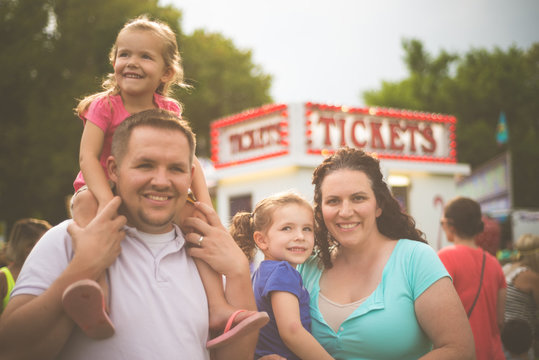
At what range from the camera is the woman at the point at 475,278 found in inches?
173

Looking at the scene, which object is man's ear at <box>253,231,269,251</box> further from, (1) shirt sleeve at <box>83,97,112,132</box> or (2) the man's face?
(1) shirt sleeve at <box>83,97,112,132</box>

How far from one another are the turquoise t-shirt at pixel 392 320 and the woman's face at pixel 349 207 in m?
0.26

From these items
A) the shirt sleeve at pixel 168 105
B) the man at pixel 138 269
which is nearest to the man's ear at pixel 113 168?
the man at pixel 138 269

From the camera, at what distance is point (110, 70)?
977 inches

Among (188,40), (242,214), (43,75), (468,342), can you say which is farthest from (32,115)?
(468,342)

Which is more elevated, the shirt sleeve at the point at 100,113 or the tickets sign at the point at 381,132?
the tickets sign at the point at 381,132

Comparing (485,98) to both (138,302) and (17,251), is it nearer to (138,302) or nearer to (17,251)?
(17,251)

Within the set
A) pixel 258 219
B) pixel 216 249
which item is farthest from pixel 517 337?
pixel 216 249

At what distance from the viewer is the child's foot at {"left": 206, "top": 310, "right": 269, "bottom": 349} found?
219 centimetres

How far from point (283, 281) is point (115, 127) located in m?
1.20

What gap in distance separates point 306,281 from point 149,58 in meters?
1.58

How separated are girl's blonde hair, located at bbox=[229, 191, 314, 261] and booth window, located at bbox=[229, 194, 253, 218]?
10009 mm

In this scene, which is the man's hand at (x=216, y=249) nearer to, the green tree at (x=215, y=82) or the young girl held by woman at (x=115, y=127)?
the young girl held by woman at (x=115, y=127)

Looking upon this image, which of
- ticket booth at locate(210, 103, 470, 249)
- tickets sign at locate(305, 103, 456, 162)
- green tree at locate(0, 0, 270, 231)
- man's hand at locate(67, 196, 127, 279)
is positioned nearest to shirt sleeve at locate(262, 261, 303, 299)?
man's hand at locate(67, 196, 127, 279)
